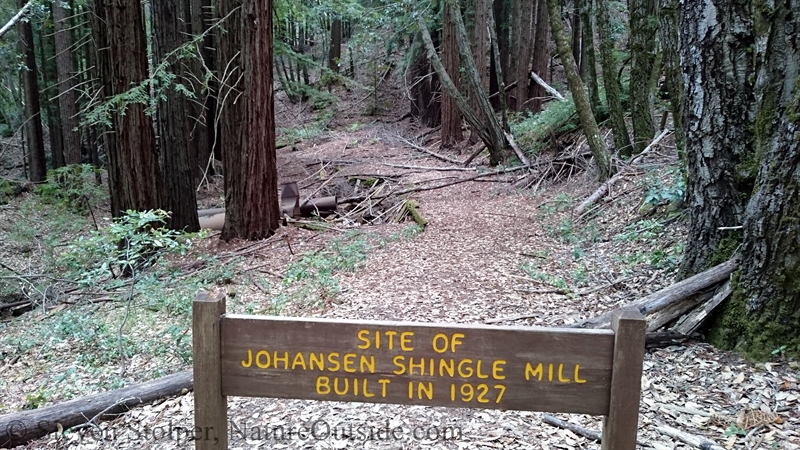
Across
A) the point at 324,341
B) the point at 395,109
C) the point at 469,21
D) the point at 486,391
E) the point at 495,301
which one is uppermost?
the point at 469,21

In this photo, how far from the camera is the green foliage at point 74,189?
1366 cm

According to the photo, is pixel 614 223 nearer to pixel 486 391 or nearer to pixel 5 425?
pixel 486 391

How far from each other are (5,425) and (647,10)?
9861 mm

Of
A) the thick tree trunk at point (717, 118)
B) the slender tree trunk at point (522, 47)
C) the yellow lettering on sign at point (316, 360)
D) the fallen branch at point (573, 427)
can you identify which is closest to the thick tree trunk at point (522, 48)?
the slender tree trunk at point (522, 47)

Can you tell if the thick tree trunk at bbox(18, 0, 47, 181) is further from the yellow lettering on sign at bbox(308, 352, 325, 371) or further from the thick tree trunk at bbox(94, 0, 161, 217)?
the yellow lettering on sign at bbox(308, 352, 325, 371)

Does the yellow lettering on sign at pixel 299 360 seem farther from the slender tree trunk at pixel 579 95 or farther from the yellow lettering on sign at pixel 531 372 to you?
the slender tree trunk at pixel 579 95

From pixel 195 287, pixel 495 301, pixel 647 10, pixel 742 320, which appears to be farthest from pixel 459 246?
pixel 647 10

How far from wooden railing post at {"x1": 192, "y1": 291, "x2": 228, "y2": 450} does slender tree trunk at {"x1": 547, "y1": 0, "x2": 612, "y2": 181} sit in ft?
25.9

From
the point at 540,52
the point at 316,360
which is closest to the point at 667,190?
the point at 316,360

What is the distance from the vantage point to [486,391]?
2.26 metres

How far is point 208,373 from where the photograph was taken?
236 cm

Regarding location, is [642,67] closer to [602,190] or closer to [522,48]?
[602,190]

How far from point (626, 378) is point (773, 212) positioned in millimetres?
2274

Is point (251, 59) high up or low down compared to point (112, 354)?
up
